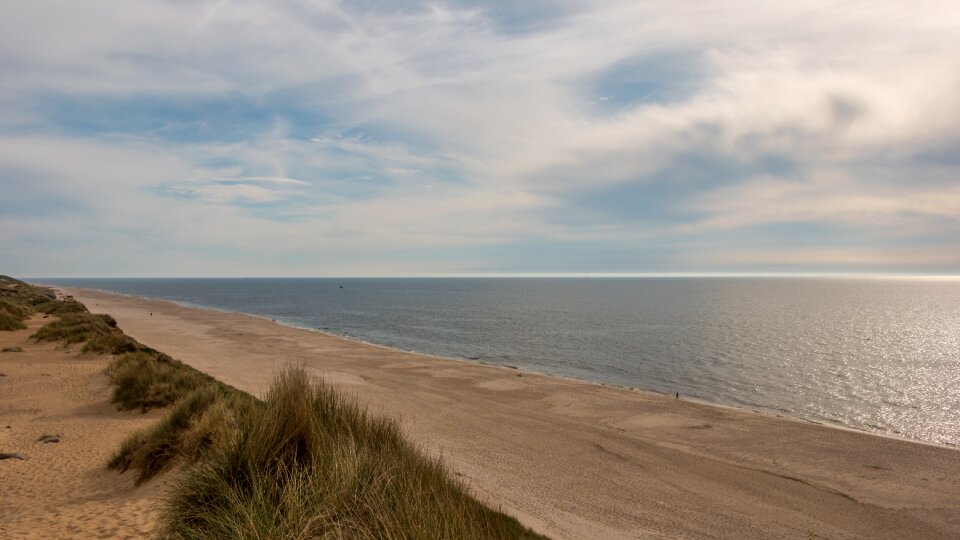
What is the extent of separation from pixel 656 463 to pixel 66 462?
16168 mm

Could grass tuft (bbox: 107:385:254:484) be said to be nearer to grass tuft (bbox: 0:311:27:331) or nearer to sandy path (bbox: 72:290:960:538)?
sandy path (bbox: 72:290:960:538)

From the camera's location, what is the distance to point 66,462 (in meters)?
11.2

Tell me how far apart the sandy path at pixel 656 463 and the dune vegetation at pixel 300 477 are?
204 inches

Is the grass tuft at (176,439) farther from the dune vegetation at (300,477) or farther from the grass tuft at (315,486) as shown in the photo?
the grass tuft at (315,486)

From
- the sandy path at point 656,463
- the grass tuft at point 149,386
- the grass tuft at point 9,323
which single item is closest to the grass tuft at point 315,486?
the sandy path at point 656,463

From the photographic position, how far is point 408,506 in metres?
5.45

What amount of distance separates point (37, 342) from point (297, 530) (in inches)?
1309

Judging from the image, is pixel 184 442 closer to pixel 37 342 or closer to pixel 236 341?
pixel 37 342

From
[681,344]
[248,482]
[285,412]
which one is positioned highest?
[285,412]

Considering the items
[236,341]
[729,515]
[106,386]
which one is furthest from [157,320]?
[729,515]

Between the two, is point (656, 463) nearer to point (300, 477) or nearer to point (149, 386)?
point (300, 477)

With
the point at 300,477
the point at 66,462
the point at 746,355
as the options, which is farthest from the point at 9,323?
the point at 746,355

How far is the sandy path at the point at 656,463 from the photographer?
42.5 ft

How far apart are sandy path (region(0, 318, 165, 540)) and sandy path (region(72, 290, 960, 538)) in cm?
691
